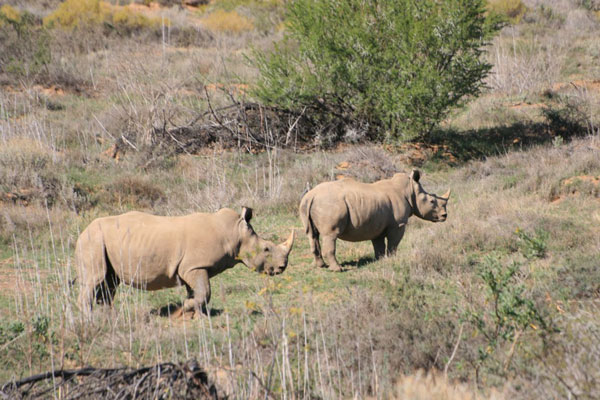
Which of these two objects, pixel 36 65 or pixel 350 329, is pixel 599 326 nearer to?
pixel 350 329

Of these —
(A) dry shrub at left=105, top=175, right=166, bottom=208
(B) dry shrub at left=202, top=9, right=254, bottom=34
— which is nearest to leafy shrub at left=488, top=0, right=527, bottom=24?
(B) dry shrub at left=202, top=9, right=254, bottom=34

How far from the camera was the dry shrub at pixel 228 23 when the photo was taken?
36.3m

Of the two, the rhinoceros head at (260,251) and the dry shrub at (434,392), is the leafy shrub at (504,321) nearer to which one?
the dry shrub at (434,392)

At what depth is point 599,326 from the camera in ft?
18.2

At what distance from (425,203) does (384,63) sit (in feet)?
28.4

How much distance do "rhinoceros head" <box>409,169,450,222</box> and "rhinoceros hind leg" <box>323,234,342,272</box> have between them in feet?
5.50

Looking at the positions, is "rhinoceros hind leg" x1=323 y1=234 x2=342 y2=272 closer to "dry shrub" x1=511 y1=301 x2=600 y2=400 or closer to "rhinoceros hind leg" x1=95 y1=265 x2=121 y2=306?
"rhinoceros hind leg" x1=95 y1=265 x2=121 y2=306

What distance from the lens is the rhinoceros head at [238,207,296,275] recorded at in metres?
7.78

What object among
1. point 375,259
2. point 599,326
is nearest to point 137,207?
point 375,259

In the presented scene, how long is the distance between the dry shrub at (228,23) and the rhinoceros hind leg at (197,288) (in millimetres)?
29649

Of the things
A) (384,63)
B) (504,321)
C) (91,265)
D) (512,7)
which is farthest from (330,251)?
(512,7)

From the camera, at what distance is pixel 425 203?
35.0 feet

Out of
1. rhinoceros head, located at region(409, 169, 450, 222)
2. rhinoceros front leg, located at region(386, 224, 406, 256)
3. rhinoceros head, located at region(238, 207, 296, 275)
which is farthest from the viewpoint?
rhinoceros head, located at region(409, 169, 450, 222)

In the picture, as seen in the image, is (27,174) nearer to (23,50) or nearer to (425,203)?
(425,203)
